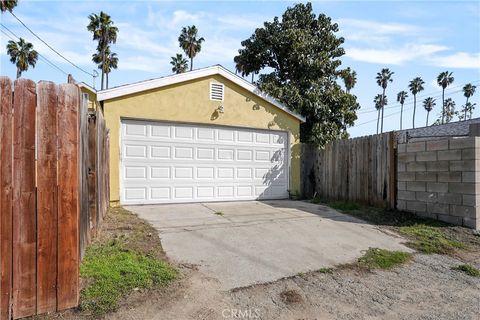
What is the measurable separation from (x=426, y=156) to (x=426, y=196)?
88cm

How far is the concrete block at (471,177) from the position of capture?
6.51 metres

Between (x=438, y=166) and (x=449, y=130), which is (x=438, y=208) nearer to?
(x=438, y=166)

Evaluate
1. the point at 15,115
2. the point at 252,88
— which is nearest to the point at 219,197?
the point at 252,88

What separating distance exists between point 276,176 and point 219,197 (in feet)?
6.71

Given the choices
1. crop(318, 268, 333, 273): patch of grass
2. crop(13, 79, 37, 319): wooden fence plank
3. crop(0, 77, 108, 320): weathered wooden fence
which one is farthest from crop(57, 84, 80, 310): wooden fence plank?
crop(318, 268, 333, 273): patch of grass

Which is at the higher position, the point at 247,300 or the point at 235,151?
the point at 235,151

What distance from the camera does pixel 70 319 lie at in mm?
2941

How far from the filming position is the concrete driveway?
447cm

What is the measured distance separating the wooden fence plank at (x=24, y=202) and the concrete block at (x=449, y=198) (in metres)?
7.28

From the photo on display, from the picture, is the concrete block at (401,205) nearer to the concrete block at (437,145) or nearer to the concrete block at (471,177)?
the concrete block at (437,145)

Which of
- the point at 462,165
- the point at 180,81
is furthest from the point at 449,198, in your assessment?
the point at 180,81

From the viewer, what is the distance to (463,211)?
6.71 metres

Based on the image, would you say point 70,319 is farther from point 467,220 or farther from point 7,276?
point 467,220

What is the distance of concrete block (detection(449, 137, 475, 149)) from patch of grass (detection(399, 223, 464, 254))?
1.69 metres
